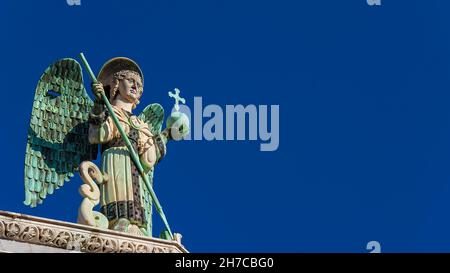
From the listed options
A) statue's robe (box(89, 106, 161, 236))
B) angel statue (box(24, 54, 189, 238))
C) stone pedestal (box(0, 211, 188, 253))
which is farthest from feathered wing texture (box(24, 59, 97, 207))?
stone pedestal (box(0, 211, 188, 253))

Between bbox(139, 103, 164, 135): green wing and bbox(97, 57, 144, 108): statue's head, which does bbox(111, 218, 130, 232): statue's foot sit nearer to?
bbox(97, 57, 144, 108): statue's head

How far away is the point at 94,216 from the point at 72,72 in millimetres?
4339

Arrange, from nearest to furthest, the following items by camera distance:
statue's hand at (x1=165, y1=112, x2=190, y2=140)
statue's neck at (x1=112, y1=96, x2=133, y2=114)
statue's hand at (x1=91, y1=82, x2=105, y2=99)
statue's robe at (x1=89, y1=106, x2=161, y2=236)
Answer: statue's robe at (x1=89, y1=106, x2=161, y2=236), statue's hand at (x1=91, y1=82, x2=105, y2=99), statue's neck at (x1=112, y1=96, x2=133, y2=114), statue's hand at (x1=165, y1=112, x2=190, y2=140)

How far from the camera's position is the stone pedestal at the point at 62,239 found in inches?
1214

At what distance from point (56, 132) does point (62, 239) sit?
5.24 meters

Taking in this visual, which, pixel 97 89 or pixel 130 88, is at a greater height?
pixel 130 88

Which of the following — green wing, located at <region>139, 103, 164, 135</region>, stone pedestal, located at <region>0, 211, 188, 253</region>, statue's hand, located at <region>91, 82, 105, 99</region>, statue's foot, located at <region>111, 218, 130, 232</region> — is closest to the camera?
stone pedestal, located at <region>0, 211, 188, 253</region>

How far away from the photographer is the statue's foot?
34763mm

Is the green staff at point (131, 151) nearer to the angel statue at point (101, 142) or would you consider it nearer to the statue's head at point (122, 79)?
the angel statue at point (101, 142)

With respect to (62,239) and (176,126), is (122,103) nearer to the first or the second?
(176,126)

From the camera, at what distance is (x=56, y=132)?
119ft

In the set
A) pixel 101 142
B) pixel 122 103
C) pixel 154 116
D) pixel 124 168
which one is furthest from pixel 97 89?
pixel 154 116
